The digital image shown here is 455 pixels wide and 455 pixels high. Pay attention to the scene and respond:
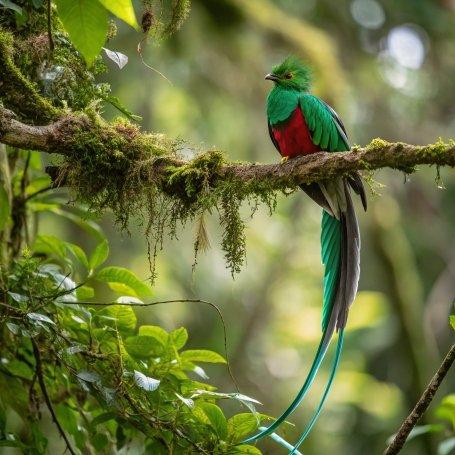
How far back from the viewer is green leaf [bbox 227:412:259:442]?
7.52 feet

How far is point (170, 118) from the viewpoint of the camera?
10.3 m

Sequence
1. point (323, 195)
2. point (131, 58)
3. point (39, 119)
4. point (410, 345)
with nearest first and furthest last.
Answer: point (39, 119)
point (323, 195)
point (410, 345)
point (131, 58)

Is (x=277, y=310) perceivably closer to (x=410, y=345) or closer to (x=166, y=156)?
(x=410, y=345)

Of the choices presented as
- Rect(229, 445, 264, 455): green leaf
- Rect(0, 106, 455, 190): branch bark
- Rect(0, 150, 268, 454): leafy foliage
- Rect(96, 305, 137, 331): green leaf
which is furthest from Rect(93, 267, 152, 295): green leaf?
Rect(229, 445, 264, 455): green leaf

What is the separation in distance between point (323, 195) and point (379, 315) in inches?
247

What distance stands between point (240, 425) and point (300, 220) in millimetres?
7042

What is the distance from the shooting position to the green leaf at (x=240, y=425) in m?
2.29

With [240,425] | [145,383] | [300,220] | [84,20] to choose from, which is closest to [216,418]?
[240,425]

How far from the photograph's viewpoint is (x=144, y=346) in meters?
2.53

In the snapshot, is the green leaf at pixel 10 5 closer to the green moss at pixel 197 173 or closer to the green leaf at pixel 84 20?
the green moss at pixel 197 173

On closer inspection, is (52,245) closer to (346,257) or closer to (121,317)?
(121,317)

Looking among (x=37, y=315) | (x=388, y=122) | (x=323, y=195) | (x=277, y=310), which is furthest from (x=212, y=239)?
(x=37, y=315)

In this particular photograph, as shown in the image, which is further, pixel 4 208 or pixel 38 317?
pixel 4 208

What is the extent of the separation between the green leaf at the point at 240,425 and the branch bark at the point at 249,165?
2.44 feet
